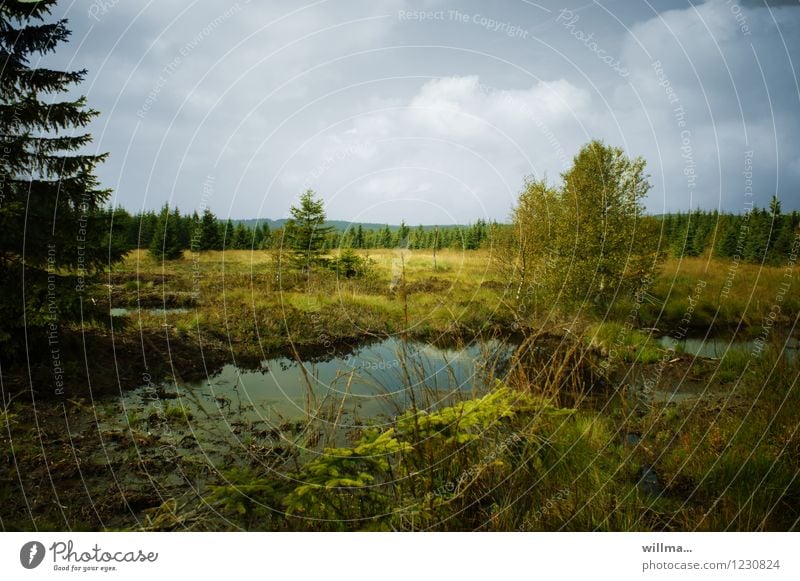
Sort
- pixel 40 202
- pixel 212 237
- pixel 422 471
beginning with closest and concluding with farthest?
pixel 422 471, pixel 40 202, pixel 212 237

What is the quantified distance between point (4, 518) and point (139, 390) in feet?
10.8

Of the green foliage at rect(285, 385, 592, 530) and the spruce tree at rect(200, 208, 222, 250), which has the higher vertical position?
the spruce tree at rect(200, 208, 222, 250)

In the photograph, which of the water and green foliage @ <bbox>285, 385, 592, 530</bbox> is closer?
green foliage @ <bbox>285, 385, 592, 530</bbox>

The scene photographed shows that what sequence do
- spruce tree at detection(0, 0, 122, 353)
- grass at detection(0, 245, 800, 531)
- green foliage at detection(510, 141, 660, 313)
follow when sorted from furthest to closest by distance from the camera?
green foliage at detection(510, 141, 660, 313)
spruce tree at detection(0, 0, 122, 353)
grass at detection(0, 245, 800, 531)

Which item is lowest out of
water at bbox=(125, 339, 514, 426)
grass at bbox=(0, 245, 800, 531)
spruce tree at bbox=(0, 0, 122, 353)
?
water at bbox=(125, 339, 514, 426)

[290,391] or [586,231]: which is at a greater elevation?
[586,231]

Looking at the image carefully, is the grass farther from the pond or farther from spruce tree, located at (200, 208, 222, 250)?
spruce tree, located at (200, 208, 222, 250)

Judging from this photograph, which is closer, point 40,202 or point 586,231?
point 40,202
